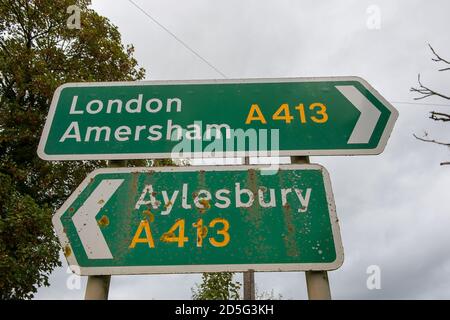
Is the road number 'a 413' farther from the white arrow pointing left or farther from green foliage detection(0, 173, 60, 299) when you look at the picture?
green foliage detection(0, 173, 60, 299)

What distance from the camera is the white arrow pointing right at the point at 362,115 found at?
5.64 ft

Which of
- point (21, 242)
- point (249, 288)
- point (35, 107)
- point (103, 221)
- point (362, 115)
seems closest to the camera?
point (103, 221)

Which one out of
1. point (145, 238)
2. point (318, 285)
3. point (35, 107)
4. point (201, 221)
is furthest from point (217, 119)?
point (35, 107)

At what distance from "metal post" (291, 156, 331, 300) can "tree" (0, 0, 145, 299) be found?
609 centimetres

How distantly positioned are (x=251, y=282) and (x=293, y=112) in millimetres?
6093

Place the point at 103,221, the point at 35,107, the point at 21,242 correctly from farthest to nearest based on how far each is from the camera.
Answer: the point at 35,107 < the point at 21,242 < the point at 103,221

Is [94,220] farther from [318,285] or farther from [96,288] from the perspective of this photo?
[318,285]

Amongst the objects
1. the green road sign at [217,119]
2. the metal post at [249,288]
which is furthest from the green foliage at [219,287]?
the green road sign at [217,119]

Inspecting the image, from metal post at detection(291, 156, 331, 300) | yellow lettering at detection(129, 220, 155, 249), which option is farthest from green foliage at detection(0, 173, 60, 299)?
metal post at detection(291, 156, 331, 300)

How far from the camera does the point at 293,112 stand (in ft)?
5.92

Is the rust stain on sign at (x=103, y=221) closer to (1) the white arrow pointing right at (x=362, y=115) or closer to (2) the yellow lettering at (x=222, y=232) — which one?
(2) the yellow lettering at (x=222, y=232)

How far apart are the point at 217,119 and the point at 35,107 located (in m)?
8.00

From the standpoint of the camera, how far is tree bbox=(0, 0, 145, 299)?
5.95 metres

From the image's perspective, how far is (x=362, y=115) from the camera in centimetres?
178
